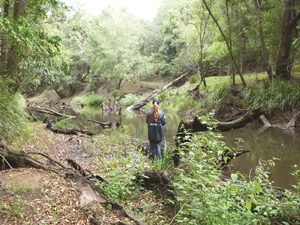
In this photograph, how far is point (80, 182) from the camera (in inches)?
235

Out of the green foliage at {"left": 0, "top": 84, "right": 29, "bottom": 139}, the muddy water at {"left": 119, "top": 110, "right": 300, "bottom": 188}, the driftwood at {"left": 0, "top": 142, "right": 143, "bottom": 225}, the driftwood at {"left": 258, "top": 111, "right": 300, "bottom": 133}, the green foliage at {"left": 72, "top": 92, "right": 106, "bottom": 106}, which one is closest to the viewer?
the driftwood at {"left": 0, "top": 142, "right": 143, "bottom": 225}

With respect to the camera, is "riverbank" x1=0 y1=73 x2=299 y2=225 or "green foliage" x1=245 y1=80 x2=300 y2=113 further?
"green foliage" x1=245 y1=80 x2=300 y2=113

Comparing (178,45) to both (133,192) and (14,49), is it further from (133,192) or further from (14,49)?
(133,192)

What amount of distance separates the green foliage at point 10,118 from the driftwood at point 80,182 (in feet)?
6.67

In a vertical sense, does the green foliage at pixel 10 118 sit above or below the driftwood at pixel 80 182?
above

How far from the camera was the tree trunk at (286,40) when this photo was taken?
679 inches

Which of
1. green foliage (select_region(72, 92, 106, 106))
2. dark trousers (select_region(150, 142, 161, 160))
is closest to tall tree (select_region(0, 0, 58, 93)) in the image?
dark trousers (select_region(150, 142, 161, 160))

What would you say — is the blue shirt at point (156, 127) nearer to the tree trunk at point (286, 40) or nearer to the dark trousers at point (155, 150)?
the dark trousers at point (155, 150)

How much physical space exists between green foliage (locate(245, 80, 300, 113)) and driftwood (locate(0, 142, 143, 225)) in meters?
12.0

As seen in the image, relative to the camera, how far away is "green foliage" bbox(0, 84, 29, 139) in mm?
8469

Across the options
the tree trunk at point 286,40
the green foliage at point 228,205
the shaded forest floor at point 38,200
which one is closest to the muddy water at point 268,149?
the green foliage at point 228,205

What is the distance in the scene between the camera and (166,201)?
19.0 feet

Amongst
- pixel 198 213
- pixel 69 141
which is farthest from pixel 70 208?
pixel 69 141

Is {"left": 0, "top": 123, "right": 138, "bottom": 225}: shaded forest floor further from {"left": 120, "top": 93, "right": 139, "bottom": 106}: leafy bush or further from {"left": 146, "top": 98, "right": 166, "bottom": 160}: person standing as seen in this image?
{"left": 120, "top": 93, "right": 139, "bottom": 106}: leafy bush
